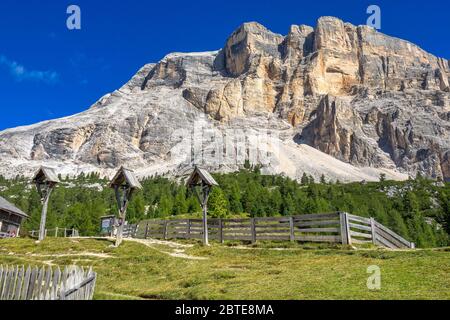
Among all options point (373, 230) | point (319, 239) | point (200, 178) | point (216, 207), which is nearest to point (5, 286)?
point (319, 239)

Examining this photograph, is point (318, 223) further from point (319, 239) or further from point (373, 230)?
point (373, 230)

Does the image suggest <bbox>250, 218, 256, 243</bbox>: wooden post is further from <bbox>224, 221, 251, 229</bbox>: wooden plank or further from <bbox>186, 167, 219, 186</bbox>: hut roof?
<bbox>186, 167, 219, 186</bbox>: hut roof

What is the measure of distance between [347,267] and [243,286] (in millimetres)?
3714

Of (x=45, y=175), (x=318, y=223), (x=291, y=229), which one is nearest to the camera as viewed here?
(x=318, y=223)

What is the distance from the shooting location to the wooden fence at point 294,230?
19.0m

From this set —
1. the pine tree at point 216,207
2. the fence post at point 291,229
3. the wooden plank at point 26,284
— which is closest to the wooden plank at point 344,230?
the fence post at point 291,229

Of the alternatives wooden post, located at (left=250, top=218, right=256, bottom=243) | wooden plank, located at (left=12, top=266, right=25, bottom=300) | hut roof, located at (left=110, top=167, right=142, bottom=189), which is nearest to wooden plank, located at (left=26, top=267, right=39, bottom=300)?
wooden plank, located at (left=12, top=266, right=25, bottom=300)

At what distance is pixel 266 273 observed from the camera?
1314 cm

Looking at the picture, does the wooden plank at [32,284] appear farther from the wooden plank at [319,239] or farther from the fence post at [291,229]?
the fence post at [291,229]

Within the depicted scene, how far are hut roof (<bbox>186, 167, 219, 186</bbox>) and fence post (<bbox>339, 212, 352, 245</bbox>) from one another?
10357mm

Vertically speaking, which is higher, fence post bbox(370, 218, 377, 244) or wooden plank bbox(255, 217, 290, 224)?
wooden plank bbox(255, 217, 290, 224)

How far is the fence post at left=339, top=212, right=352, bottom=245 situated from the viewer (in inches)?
723

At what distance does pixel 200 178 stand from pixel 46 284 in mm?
18518
